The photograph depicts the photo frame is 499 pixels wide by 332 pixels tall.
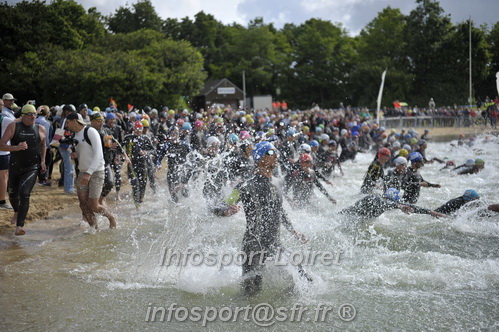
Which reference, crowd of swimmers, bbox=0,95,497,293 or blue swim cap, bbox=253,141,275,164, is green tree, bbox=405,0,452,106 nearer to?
crowd of swimmers, bbox=0,95,497,293

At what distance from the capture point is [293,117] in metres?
18.2

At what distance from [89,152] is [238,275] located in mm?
2919

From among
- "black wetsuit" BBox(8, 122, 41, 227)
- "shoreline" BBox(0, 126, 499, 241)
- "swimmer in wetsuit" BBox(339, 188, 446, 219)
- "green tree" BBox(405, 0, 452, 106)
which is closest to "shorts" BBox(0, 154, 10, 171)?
"shoreline" BBox(0, 126, 499, 241)

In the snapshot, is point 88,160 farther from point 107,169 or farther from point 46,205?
point 46,205

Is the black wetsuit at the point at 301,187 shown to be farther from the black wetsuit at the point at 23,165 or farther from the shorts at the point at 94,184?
the black wetsuit at the point at 23,165

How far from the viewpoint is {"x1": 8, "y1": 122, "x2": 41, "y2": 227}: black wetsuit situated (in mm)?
7141

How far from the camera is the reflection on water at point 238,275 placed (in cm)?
488

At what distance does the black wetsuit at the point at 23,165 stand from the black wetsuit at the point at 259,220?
3.87m

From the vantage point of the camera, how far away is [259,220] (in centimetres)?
496

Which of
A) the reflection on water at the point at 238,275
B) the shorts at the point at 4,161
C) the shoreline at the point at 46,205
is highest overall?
the shorts at the point at 4,161

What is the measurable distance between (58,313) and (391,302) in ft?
11.6

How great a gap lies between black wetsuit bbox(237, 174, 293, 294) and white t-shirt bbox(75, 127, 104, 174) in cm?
292

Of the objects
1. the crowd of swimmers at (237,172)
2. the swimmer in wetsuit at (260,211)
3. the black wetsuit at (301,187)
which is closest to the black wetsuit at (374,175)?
the crowd of swimmers at (237,172)

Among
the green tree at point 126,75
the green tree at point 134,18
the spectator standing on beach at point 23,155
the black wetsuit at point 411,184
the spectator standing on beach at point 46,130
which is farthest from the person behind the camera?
the green tree at point 134,18
